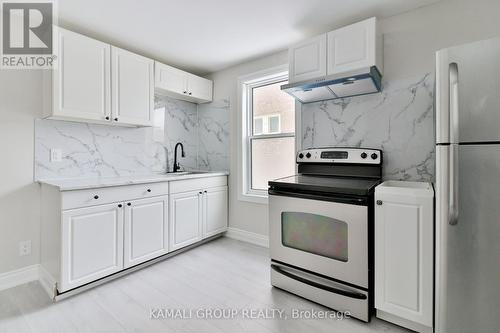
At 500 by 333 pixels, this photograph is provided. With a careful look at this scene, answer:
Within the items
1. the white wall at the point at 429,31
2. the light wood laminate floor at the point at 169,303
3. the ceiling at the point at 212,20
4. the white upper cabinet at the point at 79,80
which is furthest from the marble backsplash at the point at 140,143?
the white wall at the point at 429,31

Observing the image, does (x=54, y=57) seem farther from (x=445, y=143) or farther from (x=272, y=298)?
(x=445, y=143)

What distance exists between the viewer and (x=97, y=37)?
2512 mm

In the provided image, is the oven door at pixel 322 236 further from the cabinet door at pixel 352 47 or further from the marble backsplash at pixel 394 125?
the cabinet door at pixel 352 47

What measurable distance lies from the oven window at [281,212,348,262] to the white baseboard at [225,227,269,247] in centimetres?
108

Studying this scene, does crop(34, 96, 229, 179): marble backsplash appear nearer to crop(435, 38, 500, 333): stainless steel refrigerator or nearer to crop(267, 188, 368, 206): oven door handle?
crop(267, 188, 368, 206): oven door handle

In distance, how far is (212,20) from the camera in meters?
2.27

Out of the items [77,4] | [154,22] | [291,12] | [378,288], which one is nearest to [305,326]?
[378,288]

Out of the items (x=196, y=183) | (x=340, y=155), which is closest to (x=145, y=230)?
(x=196, y=183)

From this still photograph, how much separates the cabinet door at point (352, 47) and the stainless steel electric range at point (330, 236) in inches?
30.0

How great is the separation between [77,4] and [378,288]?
3.10 m

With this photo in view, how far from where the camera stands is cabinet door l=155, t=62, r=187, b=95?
2.88 meters

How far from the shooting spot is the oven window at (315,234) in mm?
1802

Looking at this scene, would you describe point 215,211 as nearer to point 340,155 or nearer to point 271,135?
point 271,135

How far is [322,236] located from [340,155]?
882 millimetres
